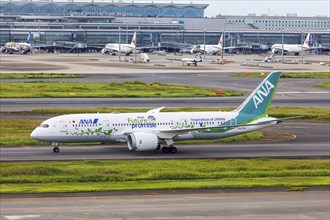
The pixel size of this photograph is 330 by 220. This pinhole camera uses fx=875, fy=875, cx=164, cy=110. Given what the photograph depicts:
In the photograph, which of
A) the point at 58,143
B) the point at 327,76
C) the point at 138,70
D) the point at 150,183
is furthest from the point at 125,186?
the point at 138,70

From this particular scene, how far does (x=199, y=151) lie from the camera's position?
76.6m

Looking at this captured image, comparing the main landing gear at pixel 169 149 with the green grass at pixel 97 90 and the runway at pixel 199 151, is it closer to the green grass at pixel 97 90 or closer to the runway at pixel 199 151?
the runway at pixel 199 151

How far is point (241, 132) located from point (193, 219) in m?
32.9

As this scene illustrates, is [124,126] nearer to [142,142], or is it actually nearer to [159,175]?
[142,142]

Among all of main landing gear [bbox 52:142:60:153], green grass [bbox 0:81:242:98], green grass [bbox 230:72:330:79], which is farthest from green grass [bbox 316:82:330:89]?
main landing gear [bbox 52:142:60:153]

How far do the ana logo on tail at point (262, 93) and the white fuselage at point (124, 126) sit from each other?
1.83 metres

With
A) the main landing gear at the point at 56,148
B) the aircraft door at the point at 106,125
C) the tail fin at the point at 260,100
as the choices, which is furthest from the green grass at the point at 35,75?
the aircraft door at the point at 106,125

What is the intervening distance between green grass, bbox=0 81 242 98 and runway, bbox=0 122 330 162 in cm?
4770

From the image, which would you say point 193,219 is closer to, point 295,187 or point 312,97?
point 295,187

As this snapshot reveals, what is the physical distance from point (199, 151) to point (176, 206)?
2636 cm

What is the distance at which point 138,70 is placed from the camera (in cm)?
19988

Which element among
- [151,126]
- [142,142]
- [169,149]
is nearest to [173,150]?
[169,149]

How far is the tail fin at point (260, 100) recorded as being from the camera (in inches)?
3130

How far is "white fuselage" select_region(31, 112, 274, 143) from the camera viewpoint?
2926 inches
